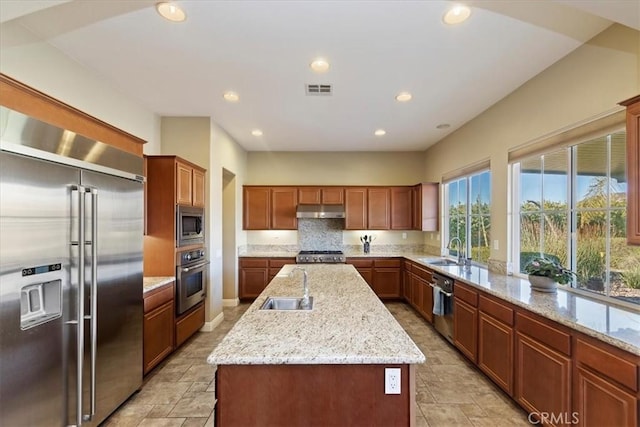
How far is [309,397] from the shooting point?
56.2 inches

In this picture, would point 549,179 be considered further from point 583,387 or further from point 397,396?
point 397,396

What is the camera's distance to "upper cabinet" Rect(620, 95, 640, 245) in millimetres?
1634

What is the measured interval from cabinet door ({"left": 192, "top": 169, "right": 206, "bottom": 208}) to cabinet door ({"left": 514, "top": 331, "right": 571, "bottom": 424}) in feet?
11.9

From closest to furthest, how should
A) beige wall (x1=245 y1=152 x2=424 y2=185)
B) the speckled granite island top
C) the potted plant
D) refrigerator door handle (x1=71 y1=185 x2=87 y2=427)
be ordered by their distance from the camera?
1. the speckled granite island top
2. refrigerator door handle (x1=71 y1=185 x2=87 y2=427)
3. the potted plant
4. beige wall (x1=245 y1=152 x2=424 y2=185)

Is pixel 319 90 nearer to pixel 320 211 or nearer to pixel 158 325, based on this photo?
pixel 320 211

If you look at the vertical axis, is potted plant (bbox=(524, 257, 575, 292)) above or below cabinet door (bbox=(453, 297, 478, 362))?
above

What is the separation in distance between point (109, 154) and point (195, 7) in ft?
3.92

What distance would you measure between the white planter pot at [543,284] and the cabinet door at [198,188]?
3.71 m

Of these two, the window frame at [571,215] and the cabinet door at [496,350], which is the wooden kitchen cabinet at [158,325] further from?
the window frame at [571,215]

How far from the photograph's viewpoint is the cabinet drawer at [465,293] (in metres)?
2.99

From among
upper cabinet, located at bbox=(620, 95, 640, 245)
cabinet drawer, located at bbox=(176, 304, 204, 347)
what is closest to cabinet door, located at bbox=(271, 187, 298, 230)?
cabinet drawer, located at bbox=(176, 304, 204, 347)

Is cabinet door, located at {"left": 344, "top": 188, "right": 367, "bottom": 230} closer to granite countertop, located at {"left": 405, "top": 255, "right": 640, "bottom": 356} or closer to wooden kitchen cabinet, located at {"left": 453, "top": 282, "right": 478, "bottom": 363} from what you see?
wooden kitchen cabinet, located at {"left": 453, "top": 282, "right": 478, "bottom": 363}

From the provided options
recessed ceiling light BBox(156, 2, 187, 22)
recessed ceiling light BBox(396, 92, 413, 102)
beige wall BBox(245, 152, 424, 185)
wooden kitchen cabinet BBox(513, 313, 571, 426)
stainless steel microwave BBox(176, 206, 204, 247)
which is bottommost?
wooden kitchen cabinet BBox(513, 313, 571, 426)

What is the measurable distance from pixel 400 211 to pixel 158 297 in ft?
14.6
